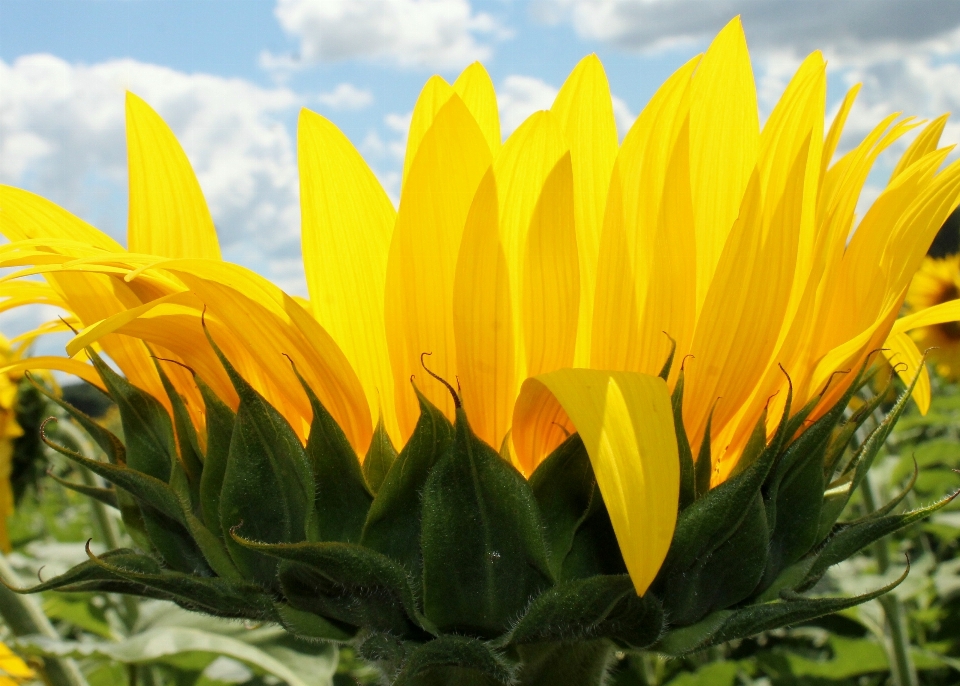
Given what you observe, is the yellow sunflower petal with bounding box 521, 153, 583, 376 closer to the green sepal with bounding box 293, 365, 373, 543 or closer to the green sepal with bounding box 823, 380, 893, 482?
the green sepal with bounding box 293, 365, 373, 543

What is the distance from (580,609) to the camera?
1007 millimetres

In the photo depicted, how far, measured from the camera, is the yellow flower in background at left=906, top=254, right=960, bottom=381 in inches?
229

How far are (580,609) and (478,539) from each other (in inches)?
5.1

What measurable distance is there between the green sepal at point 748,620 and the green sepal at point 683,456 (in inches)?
6.3

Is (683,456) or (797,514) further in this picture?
(797,514)

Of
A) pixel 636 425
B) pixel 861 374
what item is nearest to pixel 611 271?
pixel 636 425

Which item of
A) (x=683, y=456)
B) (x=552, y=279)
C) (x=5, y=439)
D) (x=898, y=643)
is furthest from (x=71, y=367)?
(x=898, y=643)

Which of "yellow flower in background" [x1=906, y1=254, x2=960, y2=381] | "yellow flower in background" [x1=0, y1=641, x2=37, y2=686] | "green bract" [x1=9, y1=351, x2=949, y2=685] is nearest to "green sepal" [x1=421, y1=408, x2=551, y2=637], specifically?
"green bract" [x1=9, y1=351, x2=949, y2=685]

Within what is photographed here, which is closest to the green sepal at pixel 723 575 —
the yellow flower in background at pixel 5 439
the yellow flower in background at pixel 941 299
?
the yellow flower in background at pixel 5 439

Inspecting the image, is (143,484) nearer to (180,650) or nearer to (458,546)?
(458,546)

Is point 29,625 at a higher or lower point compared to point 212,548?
lower

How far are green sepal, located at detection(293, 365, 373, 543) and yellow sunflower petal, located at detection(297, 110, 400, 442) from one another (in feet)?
0.42

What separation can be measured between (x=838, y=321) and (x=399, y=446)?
1.92ft

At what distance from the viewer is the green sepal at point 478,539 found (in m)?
1.01
